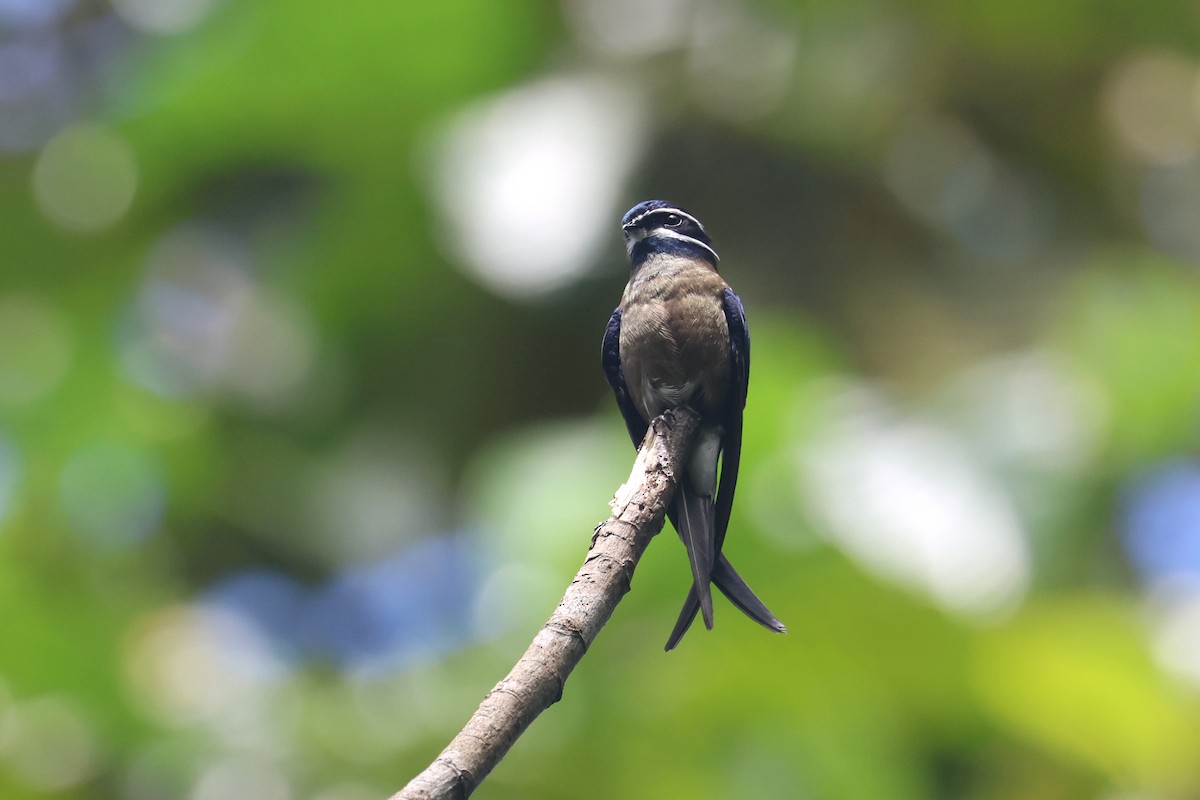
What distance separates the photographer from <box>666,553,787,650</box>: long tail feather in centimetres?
228

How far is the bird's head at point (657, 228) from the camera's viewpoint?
3553 mm

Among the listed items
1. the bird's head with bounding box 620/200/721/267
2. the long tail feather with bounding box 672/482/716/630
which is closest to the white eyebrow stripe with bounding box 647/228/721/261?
the bird's head with bounding box 620/200/721/267

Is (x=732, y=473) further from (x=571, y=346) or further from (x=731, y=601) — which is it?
(x=571, y=346)

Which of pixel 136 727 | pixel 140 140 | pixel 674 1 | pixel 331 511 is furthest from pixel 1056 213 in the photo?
pixel 136 727

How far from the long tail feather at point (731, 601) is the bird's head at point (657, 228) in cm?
107

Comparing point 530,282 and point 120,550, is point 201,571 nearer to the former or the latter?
point 120,550

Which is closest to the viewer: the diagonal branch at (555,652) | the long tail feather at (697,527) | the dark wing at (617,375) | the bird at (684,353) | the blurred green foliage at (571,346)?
the diagonal branch at (555,652)

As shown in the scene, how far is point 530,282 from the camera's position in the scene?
12.8m

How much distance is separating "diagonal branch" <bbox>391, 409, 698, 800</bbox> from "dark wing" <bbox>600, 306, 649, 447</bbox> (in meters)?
0.87

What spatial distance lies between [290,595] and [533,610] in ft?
18.3

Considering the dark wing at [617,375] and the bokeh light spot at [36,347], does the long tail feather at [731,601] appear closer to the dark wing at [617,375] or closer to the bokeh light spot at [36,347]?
the dark wing at [617,375]

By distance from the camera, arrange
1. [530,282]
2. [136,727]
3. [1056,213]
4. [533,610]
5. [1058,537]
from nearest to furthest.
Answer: [533,610], [136,727], [1058,537], [530,282], [1056,213]

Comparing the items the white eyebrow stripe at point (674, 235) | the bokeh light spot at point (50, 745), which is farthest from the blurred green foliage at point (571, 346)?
the white eyebrow stripe at point (674, 235)

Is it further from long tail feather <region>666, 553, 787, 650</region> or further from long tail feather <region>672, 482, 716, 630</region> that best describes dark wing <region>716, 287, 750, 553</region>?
long tail feather <region>666, 553, 787, 650</region>
